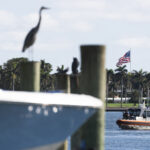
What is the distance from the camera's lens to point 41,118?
54.7 feet

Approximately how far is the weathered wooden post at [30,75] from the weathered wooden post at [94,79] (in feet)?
7.46

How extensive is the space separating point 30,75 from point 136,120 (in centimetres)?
6402

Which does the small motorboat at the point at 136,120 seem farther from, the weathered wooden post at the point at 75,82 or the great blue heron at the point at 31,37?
the great blue heron at the point at 31,37

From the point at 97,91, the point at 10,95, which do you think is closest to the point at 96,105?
the point at 97,91

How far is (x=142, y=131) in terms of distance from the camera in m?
81.6

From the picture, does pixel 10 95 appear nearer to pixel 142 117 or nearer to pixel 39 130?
pixel 39 130

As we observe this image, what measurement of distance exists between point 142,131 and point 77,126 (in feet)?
214

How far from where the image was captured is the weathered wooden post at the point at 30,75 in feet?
61.4

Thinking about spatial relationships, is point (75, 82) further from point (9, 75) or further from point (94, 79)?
point (9, 75)

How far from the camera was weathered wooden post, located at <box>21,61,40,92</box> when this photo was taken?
1870 centimetres

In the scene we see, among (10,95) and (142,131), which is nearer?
(10,95)

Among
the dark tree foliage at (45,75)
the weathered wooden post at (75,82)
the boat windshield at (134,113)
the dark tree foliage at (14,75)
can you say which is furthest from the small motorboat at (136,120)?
the dark tree foliage at (45,75)

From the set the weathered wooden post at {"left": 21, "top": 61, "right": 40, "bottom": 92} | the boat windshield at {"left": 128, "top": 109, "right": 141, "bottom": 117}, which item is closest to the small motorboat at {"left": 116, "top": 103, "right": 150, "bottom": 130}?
the boat windshield at {"left": 128, "top": 109, "right": 141, "bottom": 117}

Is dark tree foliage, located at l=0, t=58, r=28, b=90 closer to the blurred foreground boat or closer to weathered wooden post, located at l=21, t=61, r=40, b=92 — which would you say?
weathered wooden post, located at l=21, t=61, r=40, b=92
